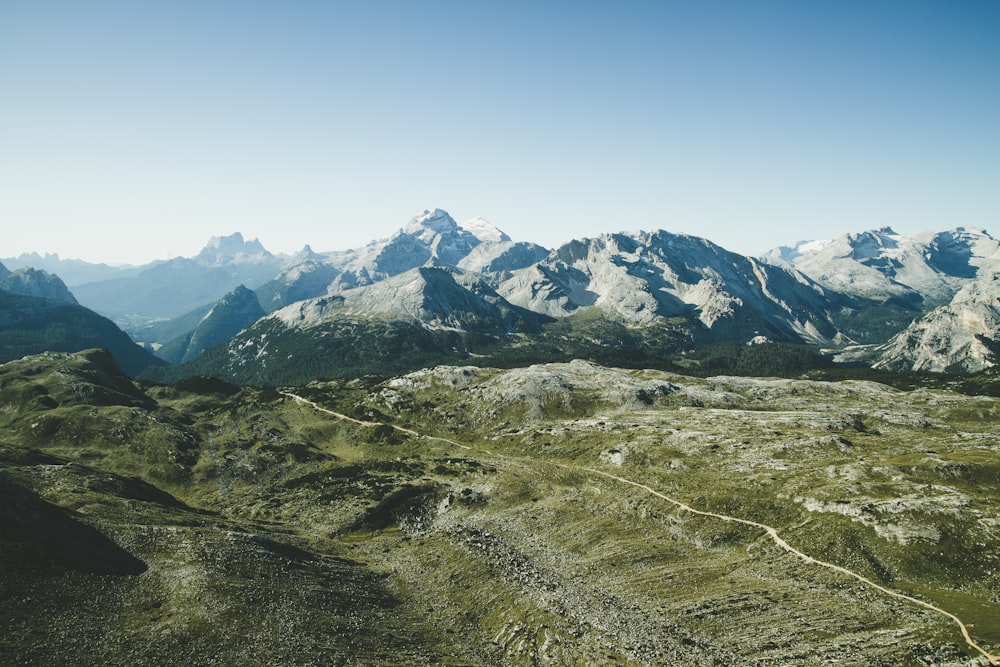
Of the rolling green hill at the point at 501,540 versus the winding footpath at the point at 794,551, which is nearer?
the winding footpath at the point at 794,551

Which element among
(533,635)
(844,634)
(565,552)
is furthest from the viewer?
(565,552)

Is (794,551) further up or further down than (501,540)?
further up

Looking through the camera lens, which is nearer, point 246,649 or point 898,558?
point 246,649

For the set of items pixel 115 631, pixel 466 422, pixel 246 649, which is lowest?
pixel 466 422

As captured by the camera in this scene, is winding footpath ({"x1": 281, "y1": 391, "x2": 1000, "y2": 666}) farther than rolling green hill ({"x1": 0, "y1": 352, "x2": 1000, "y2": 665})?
No

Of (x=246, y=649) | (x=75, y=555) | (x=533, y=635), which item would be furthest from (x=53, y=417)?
(x=533, y=635)

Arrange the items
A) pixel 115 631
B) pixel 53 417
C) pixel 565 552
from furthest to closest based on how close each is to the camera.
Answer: pixel 53 417, pixel 565 552, pixel 115 631

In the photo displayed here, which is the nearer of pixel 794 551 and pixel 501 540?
pixel 794 551

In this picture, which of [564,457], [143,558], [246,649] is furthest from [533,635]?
[564,457]

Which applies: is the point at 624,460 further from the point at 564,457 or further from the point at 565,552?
the point at 565,552

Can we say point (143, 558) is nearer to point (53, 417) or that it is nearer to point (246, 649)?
point (246, 649)

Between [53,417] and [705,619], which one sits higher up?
[53,417]
